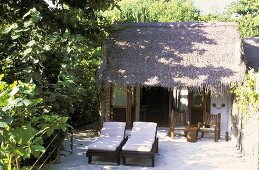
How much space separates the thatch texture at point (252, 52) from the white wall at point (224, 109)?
84.1 inches

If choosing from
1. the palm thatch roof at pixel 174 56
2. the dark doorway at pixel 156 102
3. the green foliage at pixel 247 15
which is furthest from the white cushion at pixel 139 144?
the green foliage at pixel 247 15

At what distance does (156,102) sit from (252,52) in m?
4.74

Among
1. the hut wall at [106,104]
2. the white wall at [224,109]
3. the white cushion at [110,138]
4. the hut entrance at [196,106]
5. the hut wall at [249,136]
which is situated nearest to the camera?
the hut wall at [249,136]

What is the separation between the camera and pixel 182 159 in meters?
9.25

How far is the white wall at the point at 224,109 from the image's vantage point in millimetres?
12734

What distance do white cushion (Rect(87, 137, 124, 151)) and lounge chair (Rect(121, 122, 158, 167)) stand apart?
27 centimetres

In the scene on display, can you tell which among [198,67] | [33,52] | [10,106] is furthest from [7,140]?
[198,67]

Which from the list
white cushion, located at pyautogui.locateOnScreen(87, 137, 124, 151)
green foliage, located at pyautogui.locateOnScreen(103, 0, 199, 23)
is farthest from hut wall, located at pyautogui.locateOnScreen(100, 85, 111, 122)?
green foliage, located at pyautogui.locateOnScreen(103, 0, 199, 23)

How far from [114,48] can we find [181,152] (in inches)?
207

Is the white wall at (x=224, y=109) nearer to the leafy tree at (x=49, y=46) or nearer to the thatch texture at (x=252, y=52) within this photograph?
the thatch texture at (x=252, y=52)

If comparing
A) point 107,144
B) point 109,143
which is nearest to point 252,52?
point 109,143

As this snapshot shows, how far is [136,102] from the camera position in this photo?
14469 mm

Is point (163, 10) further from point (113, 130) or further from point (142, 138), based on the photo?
point (142, 138)

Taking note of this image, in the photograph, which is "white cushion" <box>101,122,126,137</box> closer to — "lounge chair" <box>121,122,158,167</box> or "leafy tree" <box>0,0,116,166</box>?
"lounge chair" <box>121,122,158,167</box>
